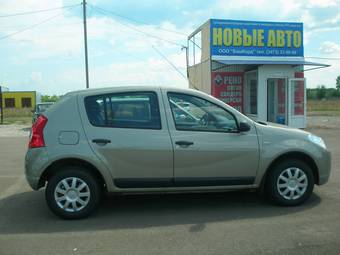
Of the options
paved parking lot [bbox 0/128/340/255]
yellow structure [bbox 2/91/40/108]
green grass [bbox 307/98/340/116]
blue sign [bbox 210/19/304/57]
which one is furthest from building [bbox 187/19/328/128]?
yellow structure [bbox 2/91/40/108]

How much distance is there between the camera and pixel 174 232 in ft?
17.2

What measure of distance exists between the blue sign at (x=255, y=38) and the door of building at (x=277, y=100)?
131 cm

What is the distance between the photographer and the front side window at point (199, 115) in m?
6.08

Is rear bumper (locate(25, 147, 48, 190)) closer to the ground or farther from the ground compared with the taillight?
closer to the ground

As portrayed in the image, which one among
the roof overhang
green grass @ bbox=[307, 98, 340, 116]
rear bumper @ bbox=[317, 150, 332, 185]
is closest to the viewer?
rear bumper @ bbox=[317, 150, 332, 185]

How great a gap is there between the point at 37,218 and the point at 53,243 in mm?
1124

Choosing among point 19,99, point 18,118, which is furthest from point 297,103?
point 19,99

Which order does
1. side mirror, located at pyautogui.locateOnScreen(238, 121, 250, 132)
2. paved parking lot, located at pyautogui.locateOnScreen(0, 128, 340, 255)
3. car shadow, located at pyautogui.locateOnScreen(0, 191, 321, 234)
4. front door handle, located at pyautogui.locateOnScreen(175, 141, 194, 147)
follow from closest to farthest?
1. paved parking lot, located at pyautogui.locateOnScreen(0, 128, 340, 255)
2. car shadow, located at pyautogui.locateOnScreen(0, 191, 321, 234)
3. front door handle, located at pyautogui.locateOnScreen(175, 141, 194, 147)
4. side mirror, located at pyautogui.locateOnScreen(238, 121, 250, 132)

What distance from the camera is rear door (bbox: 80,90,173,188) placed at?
5.88 m

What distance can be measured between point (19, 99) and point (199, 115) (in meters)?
87.6

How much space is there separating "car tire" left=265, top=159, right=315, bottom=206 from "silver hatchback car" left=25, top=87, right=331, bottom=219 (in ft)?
0.04

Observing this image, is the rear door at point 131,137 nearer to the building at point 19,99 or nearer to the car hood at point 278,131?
the car hood at point 278,131

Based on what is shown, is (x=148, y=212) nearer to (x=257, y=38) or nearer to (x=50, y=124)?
(x=50, y=124)

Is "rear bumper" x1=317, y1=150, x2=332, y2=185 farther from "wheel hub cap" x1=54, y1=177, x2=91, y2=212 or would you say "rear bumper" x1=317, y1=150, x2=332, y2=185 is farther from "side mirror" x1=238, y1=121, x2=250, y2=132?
"wheel hub cap" x1=54, y1=177, x2=91, y2=212
